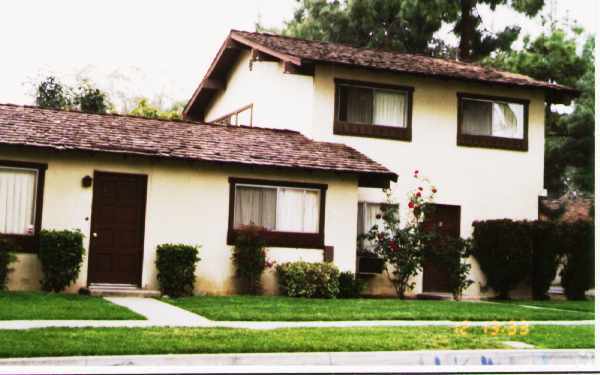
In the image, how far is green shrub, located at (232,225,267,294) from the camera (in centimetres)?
1622

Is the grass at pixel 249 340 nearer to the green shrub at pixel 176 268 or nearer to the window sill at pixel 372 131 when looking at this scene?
the green shrub at pixel 176 268

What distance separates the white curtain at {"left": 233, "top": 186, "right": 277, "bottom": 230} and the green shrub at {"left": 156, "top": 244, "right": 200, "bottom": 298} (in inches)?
57.9

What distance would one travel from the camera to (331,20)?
30.9 metres

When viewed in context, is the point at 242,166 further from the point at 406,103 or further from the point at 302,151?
the point at 406,103

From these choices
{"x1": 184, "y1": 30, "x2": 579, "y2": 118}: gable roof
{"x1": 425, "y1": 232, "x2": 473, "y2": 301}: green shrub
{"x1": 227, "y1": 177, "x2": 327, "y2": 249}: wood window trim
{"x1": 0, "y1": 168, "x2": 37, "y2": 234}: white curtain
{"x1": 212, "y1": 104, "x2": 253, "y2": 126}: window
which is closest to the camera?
{"x1": 0, "y1": 168, "x2": 37, "y2": 234}: white curtain

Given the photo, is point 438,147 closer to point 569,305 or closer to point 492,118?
point 492,118

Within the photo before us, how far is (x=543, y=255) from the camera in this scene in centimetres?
1848

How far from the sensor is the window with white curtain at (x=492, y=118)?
19.9 m

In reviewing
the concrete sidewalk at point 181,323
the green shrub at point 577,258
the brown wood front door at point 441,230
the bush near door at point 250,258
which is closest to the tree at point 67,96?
the brown wood front door at point 441,230

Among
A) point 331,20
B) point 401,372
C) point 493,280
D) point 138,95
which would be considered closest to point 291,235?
point 493,280

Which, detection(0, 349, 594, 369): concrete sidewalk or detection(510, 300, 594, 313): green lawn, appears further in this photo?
detection(510, 300, 594, 313): green lawn

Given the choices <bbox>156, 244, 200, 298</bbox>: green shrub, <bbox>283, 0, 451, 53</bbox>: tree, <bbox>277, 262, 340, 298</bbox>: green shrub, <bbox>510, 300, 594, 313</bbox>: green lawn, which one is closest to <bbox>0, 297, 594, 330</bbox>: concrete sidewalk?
<bbox>156, 244, 200, 298</bbox>: green shrub

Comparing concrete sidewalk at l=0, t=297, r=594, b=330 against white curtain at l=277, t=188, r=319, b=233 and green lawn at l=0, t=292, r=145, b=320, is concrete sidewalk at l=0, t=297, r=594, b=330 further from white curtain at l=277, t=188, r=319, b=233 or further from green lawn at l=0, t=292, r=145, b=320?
white curtain at l=277, t=188, r=319, b=233
